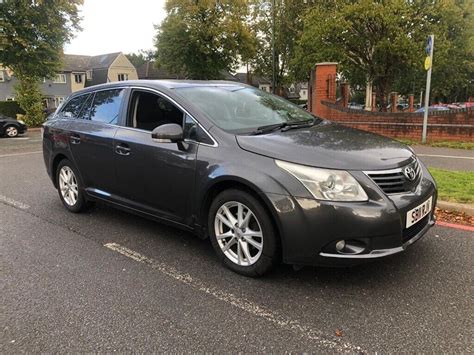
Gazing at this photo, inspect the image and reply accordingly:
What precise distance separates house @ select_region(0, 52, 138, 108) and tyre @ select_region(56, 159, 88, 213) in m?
49.6

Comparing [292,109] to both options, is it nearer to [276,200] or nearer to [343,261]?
[276,200]

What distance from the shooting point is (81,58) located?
59.4 meters

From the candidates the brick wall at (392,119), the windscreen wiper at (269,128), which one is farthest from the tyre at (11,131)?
the windscreen wiper at (269,128)

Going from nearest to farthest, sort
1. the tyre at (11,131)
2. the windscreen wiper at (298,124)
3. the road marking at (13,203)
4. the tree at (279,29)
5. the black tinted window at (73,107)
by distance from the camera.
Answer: the windscreen wiper at (298,124) → the black tinted window at (73,107) → the road marking at (13,203) → the tyre at (11,131) → the tree at (279,29)

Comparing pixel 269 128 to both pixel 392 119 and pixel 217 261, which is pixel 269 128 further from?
pixel 392 119

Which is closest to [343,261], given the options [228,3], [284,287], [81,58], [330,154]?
[284,287]

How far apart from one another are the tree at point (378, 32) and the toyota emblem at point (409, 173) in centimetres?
1626

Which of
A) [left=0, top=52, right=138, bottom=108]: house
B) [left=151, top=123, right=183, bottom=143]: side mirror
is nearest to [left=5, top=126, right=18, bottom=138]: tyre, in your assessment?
[left=151, top=123, right=183, bottom=143]: side mirror

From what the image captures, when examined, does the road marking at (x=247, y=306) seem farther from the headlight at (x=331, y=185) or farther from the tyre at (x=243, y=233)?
the headlight at (x=331, y=185)

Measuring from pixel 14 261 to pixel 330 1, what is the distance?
22098 mm

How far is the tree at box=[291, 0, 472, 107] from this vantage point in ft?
58.7

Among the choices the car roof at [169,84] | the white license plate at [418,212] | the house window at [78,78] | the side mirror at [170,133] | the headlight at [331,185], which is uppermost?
the house window at [78,78]

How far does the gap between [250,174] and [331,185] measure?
62 centimetres

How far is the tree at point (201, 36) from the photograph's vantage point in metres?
33.4
